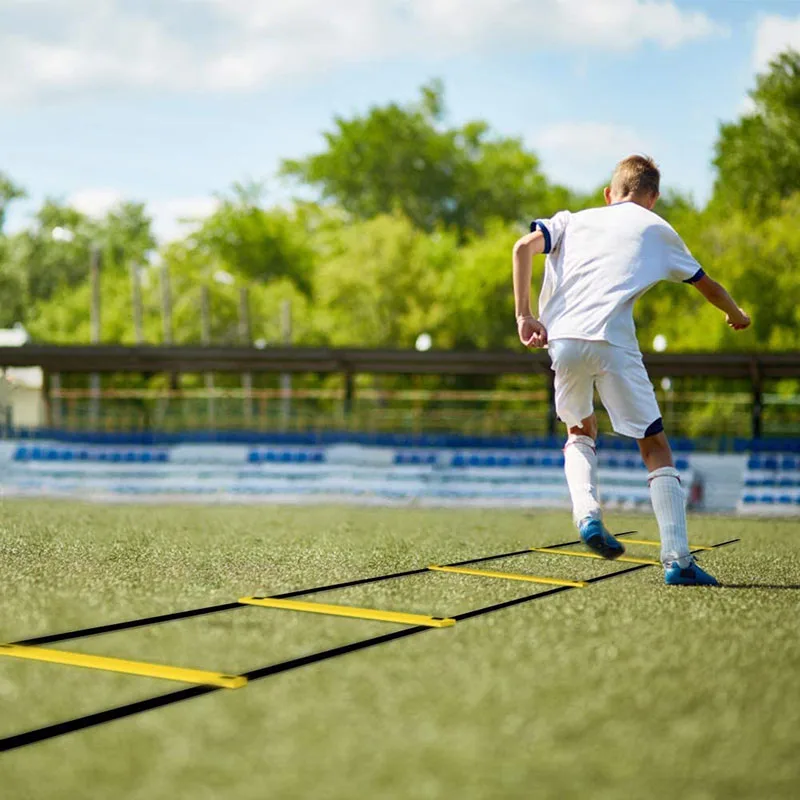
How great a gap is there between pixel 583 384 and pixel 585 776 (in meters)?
3.72

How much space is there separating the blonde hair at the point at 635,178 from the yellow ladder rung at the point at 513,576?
2.10m

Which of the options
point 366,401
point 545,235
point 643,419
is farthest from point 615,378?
point 366,401

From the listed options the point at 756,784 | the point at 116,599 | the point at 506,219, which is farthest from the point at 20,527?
the point at 506,219

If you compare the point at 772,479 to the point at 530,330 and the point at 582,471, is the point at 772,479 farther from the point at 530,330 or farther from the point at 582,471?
the point at 530,330

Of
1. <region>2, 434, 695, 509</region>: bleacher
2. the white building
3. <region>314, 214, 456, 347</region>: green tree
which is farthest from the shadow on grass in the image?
<region>314, 214, 456, 347</region>: green tree

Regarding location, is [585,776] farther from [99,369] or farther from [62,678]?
[99,369]

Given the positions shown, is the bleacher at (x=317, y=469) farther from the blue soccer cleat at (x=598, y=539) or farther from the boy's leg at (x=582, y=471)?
the blue soccer cleat at (x=598, y=539)

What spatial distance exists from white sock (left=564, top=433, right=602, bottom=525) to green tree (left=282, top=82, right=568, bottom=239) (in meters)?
67.4

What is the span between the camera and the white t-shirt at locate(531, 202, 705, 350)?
5840mm

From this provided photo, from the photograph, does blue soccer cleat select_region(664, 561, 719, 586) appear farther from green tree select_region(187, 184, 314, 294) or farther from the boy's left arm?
green tree select_region(187, 184, 314, 294)

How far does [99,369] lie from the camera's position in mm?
26531

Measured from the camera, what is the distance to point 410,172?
74062 millimetres

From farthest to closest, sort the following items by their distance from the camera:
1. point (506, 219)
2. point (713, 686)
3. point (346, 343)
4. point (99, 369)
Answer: point (506, 219)
point (346, 343)
point (99, 369)
point (713, 686)

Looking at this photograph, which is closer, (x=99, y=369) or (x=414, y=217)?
(x=99, y=369)
